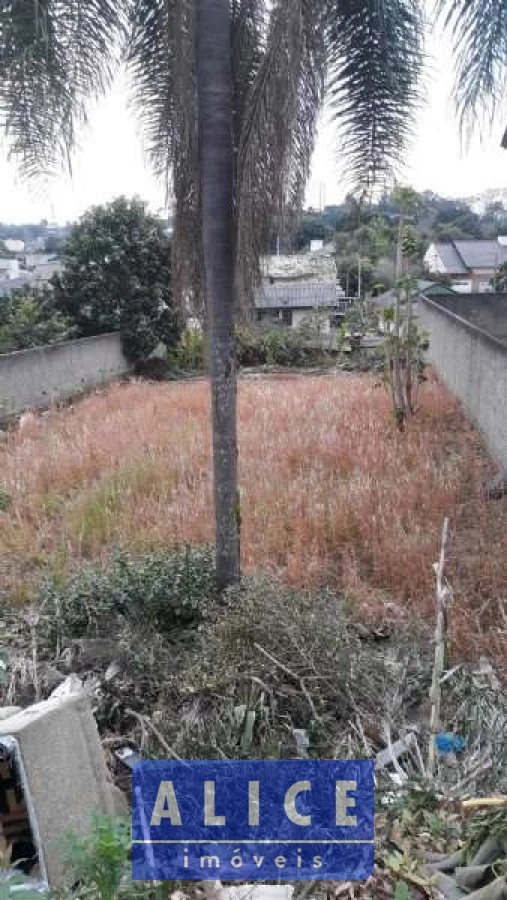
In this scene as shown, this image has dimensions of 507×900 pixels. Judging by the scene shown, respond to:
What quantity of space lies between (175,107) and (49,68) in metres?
0.63

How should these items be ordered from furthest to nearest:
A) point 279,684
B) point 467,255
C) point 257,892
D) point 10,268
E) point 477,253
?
point 477,253 → point 467,255 → point 10,268 → point 279,684 → point 257,892

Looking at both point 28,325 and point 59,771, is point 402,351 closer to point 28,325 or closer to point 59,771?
point 59,771

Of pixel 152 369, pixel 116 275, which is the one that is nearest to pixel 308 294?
pixel 152 369

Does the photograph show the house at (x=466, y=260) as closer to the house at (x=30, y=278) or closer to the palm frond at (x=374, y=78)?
the house at (x=30, y=278)

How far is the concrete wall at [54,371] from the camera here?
10.4 m

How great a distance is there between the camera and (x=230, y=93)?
307cm

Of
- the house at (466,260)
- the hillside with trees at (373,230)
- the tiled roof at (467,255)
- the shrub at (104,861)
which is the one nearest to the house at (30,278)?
the hillside with trees at (373,230)

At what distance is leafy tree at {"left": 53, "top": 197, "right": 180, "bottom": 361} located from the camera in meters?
15.1

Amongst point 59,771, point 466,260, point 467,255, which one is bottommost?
point 59,771

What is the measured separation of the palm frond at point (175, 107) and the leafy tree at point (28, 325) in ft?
32.5

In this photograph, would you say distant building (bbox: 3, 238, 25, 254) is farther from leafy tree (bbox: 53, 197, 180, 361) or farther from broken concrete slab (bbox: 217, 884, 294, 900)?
broken concrete slab (bbox: 217, 884, 294, 900)

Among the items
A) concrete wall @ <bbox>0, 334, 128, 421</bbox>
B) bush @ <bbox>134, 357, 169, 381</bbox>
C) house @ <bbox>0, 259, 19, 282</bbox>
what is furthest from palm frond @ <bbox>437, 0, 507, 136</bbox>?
house @ <bbox>0, 259, 19, 282</bbox>

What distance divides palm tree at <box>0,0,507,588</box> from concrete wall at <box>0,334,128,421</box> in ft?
23.9

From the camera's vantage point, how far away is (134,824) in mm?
1985
